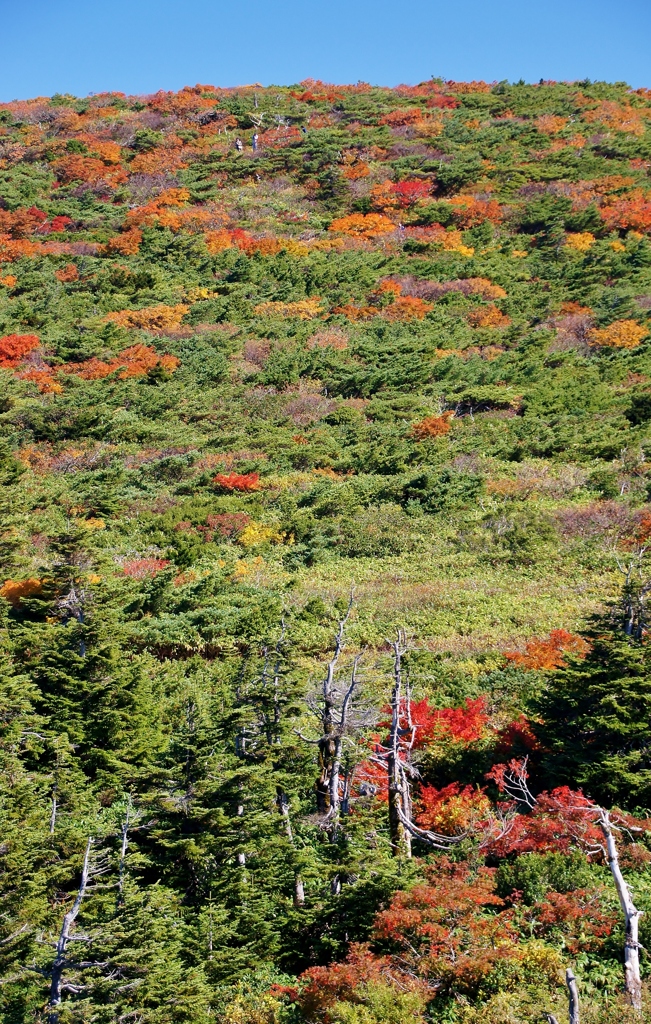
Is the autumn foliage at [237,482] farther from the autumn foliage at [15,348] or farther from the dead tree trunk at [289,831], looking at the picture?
the dead tree trunk at [289,831]

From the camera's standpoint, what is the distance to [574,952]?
396 inches

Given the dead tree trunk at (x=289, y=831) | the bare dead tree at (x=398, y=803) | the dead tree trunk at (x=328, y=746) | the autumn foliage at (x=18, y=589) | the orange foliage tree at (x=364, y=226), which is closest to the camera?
the bare dead tree at (x=398, y=803)

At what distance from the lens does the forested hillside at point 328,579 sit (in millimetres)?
10547

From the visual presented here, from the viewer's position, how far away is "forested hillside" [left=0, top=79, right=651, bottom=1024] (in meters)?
10.5

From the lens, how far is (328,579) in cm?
2439

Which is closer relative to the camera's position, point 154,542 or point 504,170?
point 154,542

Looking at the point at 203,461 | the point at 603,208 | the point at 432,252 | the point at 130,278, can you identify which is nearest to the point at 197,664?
the point at 203,461

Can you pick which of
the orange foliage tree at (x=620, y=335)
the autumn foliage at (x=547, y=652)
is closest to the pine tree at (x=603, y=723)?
the autumn foliage at (x=547, y=652)

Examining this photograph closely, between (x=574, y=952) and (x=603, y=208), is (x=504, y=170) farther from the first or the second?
(x=574, y=952)

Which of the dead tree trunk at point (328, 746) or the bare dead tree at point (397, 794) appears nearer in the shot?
the bare dead tree at point (397, 794)

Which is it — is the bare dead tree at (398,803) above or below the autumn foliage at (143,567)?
below

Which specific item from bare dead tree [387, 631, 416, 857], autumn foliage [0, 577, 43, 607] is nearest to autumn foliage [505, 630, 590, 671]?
bare dead tree [387, 631, 416, 857]

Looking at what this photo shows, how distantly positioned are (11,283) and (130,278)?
7.17 metres

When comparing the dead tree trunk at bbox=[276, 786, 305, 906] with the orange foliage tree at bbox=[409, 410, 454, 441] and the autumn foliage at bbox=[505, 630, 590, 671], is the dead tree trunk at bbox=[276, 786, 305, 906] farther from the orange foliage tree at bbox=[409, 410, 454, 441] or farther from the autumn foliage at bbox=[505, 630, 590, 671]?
the orange foliage tree at bbox=[409, 410, 454, 441]
